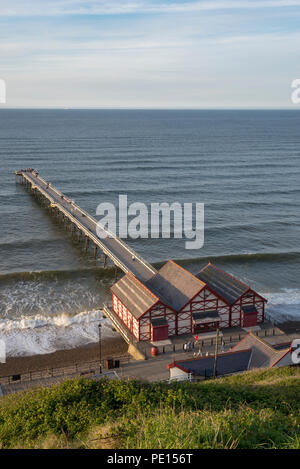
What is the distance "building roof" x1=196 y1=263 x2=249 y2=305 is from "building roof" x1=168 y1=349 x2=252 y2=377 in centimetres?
772

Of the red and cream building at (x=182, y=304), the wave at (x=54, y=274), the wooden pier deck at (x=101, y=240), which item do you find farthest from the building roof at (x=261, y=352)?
the wave at (x=54, y=274)

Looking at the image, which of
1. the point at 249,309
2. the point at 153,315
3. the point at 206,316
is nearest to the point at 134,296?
the point at 153,315

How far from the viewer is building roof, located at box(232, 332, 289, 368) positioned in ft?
95.6

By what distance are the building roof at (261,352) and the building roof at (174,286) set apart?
20.3 feet

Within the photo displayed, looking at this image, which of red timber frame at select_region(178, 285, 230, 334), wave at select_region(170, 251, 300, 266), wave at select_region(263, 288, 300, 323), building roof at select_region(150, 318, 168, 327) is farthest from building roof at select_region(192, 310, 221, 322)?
wave at select_region(170, 251, 300, 266)

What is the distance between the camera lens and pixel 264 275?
5241 cm

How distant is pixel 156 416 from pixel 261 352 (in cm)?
1757

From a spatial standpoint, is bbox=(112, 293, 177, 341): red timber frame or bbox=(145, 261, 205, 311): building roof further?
bbox=(145, 261, 205, 311): building roof

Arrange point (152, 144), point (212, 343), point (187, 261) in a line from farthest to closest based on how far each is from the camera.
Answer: point (152, 144), point (187, 261), point (212, 343)

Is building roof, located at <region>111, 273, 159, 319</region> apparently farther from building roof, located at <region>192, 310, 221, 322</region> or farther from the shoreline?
building roof, located at <region>192, 310, 221, 322</region>
